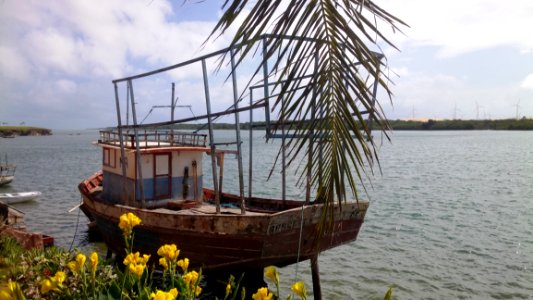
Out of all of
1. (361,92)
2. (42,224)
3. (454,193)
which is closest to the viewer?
(361,92)

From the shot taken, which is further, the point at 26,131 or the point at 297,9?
the point at 26,131

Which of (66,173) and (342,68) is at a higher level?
(342,68)

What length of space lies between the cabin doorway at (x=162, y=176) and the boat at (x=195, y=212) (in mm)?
29

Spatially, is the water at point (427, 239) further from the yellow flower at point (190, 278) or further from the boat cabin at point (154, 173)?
the yellow flower at point (190, 278)

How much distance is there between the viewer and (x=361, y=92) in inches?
85.1

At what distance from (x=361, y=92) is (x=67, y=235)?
64.4ft

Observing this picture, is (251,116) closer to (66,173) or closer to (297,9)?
(297,9)

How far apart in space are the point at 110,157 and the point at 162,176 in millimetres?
2240

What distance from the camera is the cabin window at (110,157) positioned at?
13789 millimetres

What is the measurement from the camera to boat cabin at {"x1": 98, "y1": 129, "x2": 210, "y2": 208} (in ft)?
41.6

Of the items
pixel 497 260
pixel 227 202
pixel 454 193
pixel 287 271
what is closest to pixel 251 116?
pixel 227 202

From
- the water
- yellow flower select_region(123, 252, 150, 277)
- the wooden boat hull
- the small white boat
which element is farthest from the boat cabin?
the small white boat

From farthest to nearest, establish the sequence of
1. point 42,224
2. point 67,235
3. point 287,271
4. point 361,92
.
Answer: point 42,224 < point 67,235 < point 287,271 < point 361,92

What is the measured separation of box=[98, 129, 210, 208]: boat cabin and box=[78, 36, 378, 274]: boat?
1.1 inches
